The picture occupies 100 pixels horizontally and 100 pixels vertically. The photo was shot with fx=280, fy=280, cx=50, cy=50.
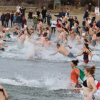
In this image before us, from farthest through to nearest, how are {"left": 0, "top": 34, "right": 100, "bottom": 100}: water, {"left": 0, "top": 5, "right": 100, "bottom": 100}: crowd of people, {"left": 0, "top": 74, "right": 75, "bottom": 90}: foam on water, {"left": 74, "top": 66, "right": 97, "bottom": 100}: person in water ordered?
{"left": 0, "top": 74, "right": 75, "bottom": 90}: foam on water, {"left": 0, "top": 34, "right": 100, "bottom": 100}: water, {"left": 0, "top": 5, "right": 100, "bottom": 100}: crowd of people, {"left": 74, "top": 66, "right": 97, "bottom": 100}: person in water

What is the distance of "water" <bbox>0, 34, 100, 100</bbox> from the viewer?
858cm

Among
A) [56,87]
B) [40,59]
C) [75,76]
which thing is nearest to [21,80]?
[56,87]

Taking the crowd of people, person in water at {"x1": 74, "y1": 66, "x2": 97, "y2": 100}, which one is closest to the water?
the crowd of people

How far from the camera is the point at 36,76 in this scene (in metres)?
10.7

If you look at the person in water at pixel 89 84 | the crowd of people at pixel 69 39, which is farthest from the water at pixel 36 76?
the person in water at pixel 89 84

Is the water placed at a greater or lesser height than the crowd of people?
lesser

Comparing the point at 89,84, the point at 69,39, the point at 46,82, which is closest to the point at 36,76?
the point at 46,82

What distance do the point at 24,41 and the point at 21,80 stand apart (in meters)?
7.21

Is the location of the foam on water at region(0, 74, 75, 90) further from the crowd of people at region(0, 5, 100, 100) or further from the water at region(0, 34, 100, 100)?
the crowd of people at region(0, 5, 100, 100)

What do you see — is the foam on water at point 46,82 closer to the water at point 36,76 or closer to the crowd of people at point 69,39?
the water at point 36,76

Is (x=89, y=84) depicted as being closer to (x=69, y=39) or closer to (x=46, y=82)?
(x=46, y=82)

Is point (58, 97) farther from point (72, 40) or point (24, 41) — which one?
point (72, 40)

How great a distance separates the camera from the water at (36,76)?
28.1ft

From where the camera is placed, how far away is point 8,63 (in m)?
13.4
